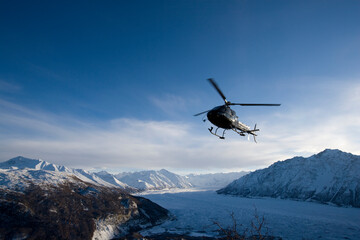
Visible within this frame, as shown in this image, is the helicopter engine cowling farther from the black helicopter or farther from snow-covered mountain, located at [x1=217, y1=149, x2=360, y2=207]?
snow-covered mountain, located at [x1=217, y1=149, x2=360, y2=207]

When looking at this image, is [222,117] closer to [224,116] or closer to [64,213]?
[224,116]

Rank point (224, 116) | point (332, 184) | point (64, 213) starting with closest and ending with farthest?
point (224, 116), point (64, 213), point (332, 184)

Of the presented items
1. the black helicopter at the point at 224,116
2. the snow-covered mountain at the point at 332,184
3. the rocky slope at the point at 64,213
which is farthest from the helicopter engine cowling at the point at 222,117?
the snow-covered mountain at the point at 332,184

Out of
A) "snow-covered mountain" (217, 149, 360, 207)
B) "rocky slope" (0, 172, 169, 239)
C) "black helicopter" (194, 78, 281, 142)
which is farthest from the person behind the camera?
"snow-covered mountain" (217, 149, 360, 207)

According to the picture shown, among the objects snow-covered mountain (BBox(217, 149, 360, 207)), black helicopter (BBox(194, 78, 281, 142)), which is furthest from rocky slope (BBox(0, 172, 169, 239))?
snow-covered mountain (BBox(217, 149, 360, 207))

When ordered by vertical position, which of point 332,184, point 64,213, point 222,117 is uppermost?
point 222,117

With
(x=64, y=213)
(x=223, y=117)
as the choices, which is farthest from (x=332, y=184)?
(x=223, y=117)

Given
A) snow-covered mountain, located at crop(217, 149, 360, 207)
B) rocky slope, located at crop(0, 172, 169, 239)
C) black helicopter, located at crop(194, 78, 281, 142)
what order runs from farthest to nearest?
snow-covered mountain, located at crop(217, 149, 360, 207) < rocky slope, located at crop(0, 172, 169, 239) < black helicopter, located at crop(194, 78, 281, 142)

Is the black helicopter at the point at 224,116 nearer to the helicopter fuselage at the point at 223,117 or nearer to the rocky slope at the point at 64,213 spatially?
the helicopter fuselage at the point at 223,117
